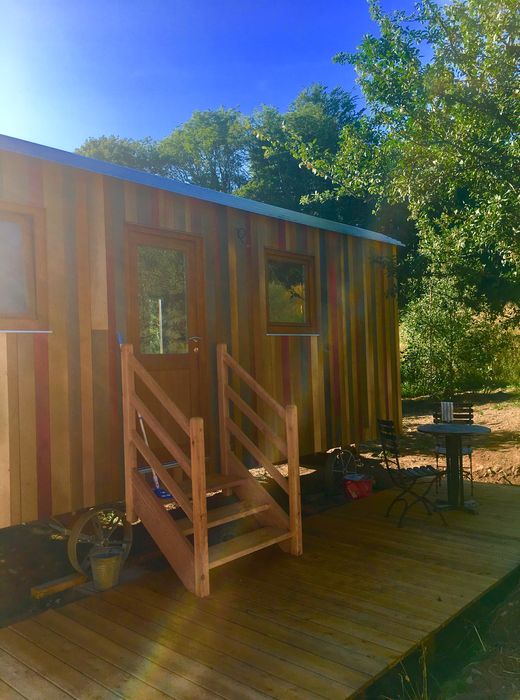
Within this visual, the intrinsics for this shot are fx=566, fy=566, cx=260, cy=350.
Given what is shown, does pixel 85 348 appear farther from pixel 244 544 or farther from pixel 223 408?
pixel 244 544

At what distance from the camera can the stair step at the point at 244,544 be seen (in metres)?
3.60

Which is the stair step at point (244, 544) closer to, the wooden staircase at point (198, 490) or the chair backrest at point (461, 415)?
the wooden staircase at point (198, 490)

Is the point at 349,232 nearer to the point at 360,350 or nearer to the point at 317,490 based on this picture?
the point at 360,350

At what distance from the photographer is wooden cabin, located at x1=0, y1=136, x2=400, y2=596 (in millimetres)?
3752

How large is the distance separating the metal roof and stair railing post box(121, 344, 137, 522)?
1295 mm

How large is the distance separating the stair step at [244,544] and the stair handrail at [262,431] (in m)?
0.17

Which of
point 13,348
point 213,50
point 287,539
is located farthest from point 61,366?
point 213,50

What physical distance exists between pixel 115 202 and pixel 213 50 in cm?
1227

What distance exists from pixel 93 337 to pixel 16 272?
688 millimetres

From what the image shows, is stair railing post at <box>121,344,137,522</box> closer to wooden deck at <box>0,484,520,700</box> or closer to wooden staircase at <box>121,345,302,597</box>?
wooden staircase at <box>121,345,302,597</box>

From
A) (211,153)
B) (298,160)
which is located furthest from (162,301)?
(211,153)

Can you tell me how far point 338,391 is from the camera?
6375 millimetres

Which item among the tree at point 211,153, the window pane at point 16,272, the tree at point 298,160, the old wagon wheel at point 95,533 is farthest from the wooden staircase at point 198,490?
the tree at point 211,153

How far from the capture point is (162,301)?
→ 4.67 m
